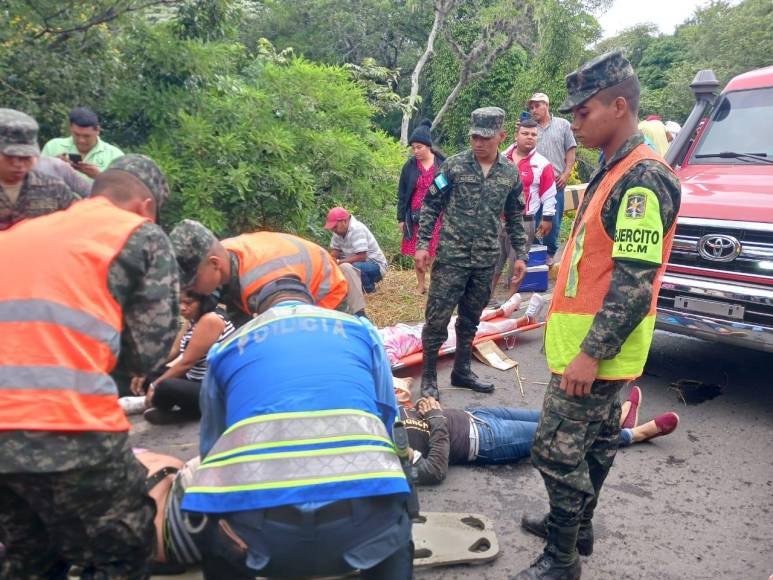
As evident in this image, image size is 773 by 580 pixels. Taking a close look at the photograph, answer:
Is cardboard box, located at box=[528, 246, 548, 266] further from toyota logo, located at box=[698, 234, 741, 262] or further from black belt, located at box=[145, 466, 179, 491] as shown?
black belt, located at box=[145, 466, 179, 491]

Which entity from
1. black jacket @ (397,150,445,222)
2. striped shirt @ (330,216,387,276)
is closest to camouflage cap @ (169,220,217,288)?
striped shirt @ (330,216,387,276)

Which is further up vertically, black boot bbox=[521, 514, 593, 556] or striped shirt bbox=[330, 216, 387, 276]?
striped shirt bbox=[330, 216, 387, 276]

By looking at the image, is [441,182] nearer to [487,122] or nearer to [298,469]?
[487,122]

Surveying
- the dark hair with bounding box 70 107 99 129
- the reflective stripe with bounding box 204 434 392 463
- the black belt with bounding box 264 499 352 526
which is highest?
the dark hair with bounding box 70 107 99 129

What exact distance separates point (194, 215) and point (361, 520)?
4.97 metres

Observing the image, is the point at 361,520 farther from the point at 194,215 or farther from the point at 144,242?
the point at 194,215

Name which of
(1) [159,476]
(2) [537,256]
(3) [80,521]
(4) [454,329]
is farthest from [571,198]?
(3) [80,521]

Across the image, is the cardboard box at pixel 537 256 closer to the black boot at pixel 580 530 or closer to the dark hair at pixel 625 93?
the black boot at pixel 580 530

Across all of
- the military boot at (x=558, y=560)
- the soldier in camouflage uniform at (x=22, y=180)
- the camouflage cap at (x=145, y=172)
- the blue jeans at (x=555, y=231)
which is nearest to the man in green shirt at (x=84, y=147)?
the soldier in camouflage uniform at (x=22, y=180)

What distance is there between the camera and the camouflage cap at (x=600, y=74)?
7.82 feet

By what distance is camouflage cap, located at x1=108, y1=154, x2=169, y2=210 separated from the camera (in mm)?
2289

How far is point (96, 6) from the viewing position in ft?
20.1

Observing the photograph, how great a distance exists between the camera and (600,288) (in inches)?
94.2

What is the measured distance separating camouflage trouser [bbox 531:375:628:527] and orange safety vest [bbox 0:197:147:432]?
159cm
